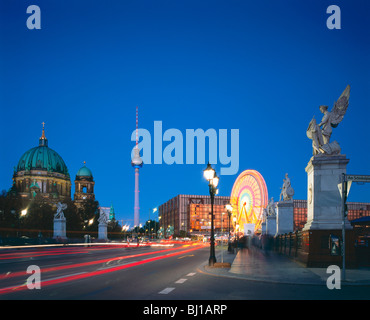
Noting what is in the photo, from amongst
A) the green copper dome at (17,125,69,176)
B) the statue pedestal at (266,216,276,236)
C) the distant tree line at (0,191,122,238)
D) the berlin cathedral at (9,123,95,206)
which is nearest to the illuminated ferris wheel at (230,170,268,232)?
the statue pedestal at (266,216,276,236)

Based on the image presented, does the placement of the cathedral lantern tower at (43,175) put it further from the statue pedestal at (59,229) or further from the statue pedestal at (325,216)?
the statue pedestal at (325,216)

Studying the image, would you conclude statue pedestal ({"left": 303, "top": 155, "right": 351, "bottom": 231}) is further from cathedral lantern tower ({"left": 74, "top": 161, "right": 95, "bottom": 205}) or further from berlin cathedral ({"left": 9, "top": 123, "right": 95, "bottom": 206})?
cathedral lantern tower ({"left": 74, "top": 161, "right": 95, "bottom": 205})

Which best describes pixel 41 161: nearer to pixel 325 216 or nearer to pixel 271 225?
pixel 271 225

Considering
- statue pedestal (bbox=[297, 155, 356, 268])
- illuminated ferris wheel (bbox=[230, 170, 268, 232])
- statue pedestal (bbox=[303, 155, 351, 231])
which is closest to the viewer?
statue pedestal (bbox=[297, 155, 356, 268])

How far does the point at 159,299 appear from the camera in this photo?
36.9 feet

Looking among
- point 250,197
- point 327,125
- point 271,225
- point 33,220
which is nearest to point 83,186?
point 33,220

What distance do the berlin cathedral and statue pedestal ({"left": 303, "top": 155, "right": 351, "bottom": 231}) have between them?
14985 centimetres

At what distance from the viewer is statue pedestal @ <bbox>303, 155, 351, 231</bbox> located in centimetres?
2077

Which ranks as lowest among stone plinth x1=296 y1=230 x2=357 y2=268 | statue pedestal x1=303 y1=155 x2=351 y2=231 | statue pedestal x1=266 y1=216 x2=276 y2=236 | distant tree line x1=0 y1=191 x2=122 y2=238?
distant tree line x1=0 y1=191 x2=122 y2=238

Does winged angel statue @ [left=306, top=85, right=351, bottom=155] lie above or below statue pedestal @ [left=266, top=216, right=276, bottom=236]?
above

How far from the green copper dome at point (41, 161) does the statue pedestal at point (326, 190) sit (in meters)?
168

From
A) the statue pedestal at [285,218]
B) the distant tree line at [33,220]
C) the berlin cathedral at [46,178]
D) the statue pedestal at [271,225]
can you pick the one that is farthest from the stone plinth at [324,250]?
the berlin cathedral at [46,178]

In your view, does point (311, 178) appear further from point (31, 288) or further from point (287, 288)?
point (31, 288)
